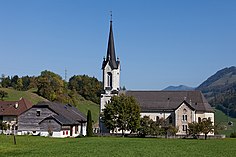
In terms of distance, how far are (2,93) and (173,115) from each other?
53.4 m

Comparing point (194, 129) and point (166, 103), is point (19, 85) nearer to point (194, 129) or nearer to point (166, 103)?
point (166, 103)

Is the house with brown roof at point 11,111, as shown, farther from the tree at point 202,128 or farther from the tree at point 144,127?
the tree at point 202,128

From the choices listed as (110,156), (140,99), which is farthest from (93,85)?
(110,156)

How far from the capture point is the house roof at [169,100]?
89.6m

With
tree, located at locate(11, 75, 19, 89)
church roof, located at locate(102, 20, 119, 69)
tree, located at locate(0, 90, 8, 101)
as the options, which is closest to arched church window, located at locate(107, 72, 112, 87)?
church roof, located at locate(102, 20, 119, 69)

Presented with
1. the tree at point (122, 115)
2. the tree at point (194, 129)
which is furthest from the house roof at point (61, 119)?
the tree at point (194, 129)

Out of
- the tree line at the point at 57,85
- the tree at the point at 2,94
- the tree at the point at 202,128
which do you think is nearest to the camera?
the tree at the point at 202,128

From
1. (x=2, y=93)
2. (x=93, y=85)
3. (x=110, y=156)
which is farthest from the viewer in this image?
(x=93, y=85)

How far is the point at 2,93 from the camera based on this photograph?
121625 millimetres

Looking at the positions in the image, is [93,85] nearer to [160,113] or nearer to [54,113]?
[160,113]

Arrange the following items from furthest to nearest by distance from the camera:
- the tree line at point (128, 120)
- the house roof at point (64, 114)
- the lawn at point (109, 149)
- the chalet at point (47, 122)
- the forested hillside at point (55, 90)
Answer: the forested hillside at point (55, 90)
the tree line at point (128, 120)
the house roof at point (64, 114)
the chalet at point (47, 122)
the lawn at point (109, 149)

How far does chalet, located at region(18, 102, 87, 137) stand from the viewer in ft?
247

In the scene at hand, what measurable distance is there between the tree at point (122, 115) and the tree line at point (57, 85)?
43.5 meters

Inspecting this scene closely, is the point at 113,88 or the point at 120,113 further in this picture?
the point at 113,88
